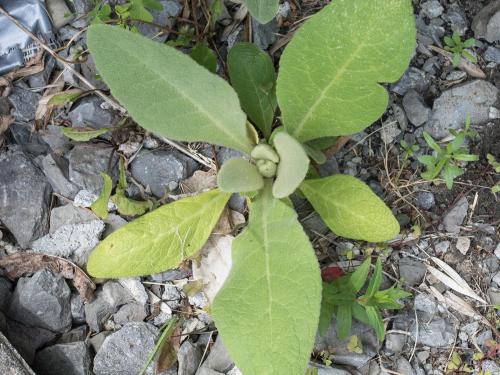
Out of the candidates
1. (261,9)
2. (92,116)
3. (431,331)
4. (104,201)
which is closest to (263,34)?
(261,9)

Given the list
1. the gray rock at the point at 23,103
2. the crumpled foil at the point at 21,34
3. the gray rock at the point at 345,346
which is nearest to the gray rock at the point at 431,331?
the gray rock at the point at 345,346

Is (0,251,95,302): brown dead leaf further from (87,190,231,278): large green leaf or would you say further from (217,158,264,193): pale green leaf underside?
(217,158,264,193): pale green leaf underside

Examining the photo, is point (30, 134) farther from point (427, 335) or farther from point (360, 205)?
point (427, 335)

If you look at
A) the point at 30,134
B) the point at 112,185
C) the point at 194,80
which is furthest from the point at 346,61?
the point at 30,134

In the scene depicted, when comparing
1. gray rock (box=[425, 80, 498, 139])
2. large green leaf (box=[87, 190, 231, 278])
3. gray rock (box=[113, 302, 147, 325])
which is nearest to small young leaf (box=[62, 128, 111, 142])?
large green leaf (box=[87, 190, 231, 278])

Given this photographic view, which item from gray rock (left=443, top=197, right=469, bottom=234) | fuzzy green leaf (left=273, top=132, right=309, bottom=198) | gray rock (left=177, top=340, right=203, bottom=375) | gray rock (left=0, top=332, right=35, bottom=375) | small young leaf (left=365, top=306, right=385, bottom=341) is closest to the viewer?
fuzzy green leaf (left=273, top=132, right=309, bottom=198)

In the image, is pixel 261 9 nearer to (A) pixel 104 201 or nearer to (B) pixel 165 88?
(B) pixel 165 88
